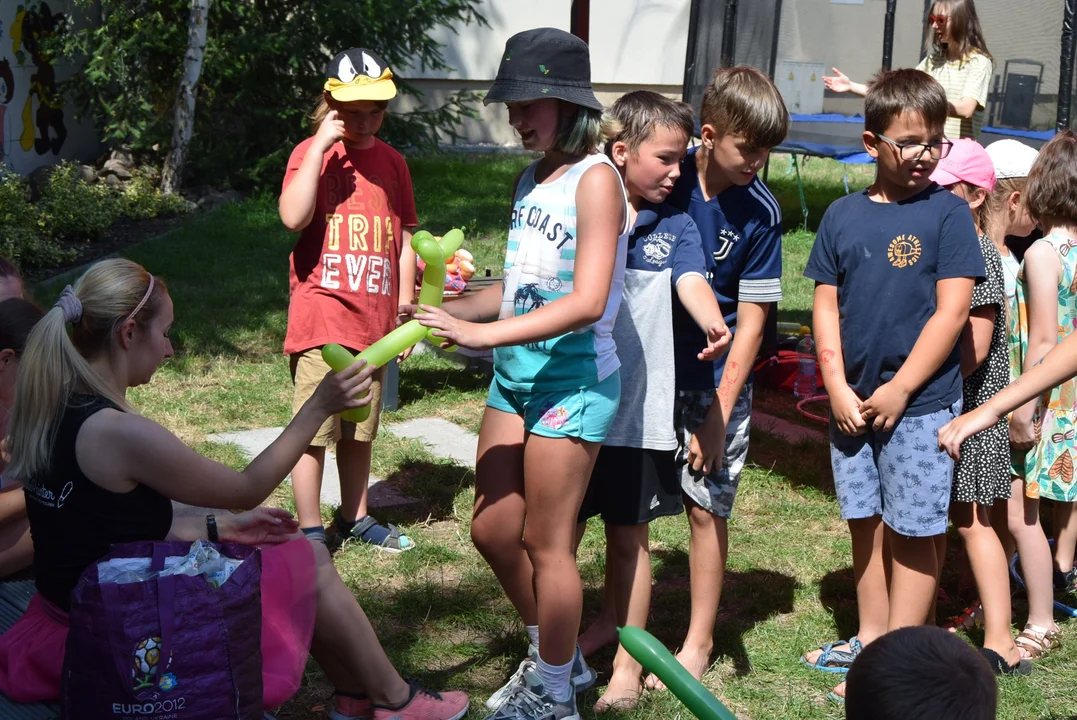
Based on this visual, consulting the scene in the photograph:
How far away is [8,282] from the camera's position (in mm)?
3385

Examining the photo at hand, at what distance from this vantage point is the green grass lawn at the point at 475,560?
131 inches

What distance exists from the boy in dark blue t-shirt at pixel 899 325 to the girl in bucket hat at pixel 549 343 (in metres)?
0.82

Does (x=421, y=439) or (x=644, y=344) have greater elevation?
(x=644, y=344)

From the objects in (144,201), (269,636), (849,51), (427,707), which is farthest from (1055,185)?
(144,201)

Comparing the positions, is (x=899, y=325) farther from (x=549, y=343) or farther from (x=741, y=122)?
(x=549, y=343)

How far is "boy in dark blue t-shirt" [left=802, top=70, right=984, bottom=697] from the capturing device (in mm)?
3021

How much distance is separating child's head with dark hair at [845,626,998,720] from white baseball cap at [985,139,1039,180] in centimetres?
272

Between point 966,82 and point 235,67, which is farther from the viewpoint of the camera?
point 235,67

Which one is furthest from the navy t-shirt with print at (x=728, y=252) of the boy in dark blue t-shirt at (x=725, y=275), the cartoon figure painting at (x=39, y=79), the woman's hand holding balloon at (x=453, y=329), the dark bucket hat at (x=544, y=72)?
the cartoon figure painting at (x=39, y=79)

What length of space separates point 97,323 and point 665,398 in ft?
4.97

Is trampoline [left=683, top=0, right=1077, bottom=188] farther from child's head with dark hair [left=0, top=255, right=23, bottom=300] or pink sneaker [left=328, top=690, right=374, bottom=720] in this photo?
child's head with dark hair [left=0, top=255, right=23, bottom=300]

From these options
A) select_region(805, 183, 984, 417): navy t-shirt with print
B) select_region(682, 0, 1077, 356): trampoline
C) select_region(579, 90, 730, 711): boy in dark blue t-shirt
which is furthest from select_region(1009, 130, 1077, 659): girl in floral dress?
select_region(682, 0, 1077, 356): trampoline

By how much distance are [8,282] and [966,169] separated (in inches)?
123

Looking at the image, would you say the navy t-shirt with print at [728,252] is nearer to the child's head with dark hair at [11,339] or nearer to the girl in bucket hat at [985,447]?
the girl in bucket hat at [985,447]
